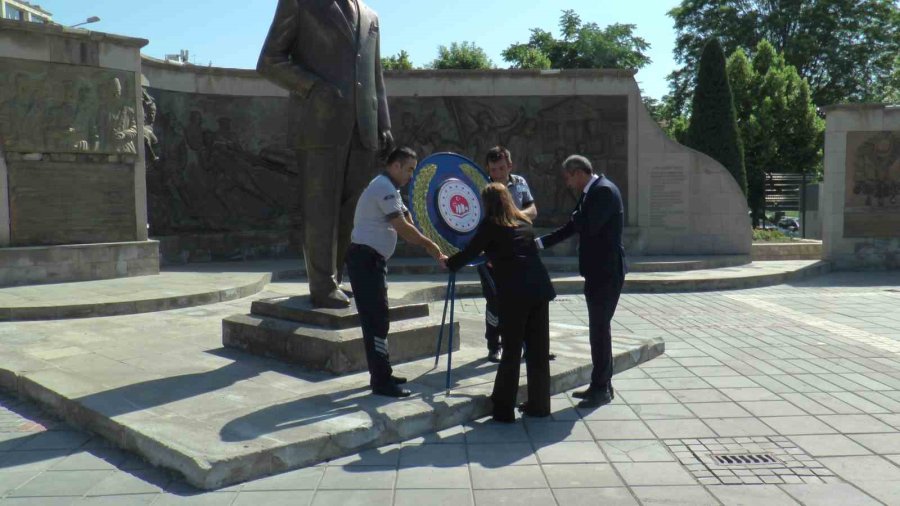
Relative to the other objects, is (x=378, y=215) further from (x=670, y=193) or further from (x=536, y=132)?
(x=670, y=193)

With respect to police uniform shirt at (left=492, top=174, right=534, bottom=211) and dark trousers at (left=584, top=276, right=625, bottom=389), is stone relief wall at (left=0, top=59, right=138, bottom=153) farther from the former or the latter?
dark trousers at (left=584, top=276, right=625, bottom=389)

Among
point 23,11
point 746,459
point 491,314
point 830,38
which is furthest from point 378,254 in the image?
point 23,11

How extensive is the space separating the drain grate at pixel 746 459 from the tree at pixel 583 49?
43.3 metres

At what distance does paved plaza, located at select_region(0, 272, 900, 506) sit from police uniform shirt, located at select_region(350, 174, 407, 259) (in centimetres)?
132

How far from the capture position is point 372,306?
16.4ft

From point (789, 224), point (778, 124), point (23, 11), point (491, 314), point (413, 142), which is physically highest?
point (23, 11)

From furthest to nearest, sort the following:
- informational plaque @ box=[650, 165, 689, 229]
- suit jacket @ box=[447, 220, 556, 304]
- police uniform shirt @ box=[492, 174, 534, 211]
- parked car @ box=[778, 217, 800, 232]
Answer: parked car @ box=[778, 217, 800, 232]
informational plaque @ box=[650, 165, 689, 229]
police uniform shirt @ box=[492, 174, 534, 211]
suit jacket @ box=[447, 220, 556, 304]

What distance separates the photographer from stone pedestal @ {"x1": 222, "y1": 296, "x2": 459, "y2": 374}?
18.2ft

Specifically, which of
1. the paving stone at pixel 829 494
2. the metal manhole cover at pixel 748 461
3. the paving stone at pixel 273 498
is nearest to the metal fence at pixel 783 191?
the metal manhole cover at pixel 748 461

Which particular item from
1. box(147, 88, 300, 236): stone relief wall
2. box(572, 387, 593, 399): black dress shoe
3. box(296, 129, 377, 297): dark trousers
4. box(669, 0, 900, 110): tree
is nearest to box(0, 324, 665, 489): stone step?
box(572, 387, 593, 399): black dress shoe

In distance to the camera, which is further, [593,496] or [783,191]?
[783,191]

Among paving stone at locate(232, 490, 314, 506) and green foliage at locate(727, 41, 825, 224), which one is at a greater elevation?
green foliage at locate(727, 41, 825, 224)

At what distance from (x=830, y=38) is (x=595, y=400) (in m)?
37.7

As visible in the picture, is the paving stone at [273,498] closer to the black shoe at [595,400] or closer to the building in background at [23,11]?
the black shoe at [595,400]
